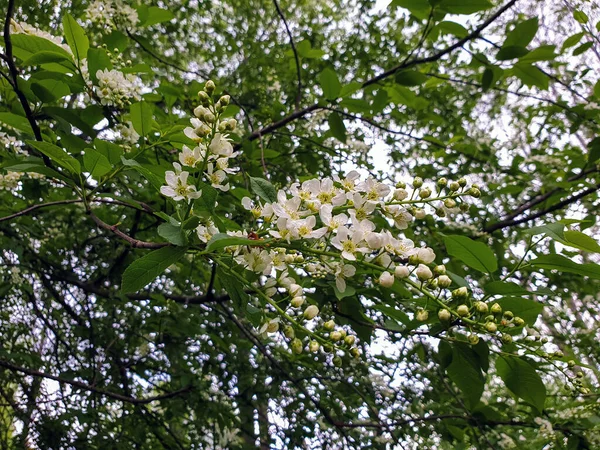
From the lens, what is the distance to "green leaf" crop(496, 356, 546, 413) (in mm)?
1230

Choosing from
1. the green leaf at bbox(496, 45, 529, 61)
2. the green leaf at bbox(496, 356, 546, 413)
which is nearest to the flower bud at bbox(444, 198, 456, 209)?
the green leaf at bbox(496, 356, 546, 413)

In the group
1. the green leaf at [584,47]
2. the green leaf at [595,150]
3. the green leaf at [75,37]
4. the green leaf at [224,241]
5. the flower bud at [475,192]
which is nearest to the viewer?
the green leaf at [224,241]

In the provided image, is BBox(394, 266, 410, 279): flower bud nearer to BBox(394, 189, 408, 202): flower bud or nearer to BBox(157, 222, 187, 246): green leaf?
BBox(394, 189, 408, 202): flower bud

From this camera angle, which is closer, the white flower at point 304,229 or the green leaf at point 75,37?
the white flower at point 304,229

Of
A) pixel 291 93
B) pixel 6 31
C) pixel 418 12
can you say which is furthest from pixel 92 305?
pixel 418 12

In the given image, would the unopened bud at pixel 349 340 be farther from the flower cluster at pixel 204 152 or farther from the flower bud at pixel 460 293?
the flower cluster at pixel 204 152

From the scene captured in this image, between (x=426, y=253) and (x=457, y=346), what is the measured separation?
333mm

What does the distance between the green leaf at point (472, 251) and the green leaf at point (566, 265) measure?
0.33 feet

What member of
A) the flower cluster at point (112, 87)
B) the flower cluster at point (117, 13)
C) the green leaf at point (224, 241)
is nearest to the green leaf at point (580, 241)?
the green leaf at point (224, 241)

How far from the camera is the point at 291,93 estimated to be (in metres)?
4.67

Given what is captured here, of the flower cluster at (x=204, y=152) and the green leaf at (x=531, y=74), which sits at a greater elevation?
the green leaf at (x=531, y=74)

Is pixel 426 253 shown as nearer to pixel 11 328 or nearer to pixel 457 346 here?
pixel 457 346

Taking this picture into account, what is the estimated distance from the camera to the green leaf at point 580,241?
1133 millimetres

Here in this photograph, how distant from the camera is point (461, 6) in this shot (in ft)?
6.09
